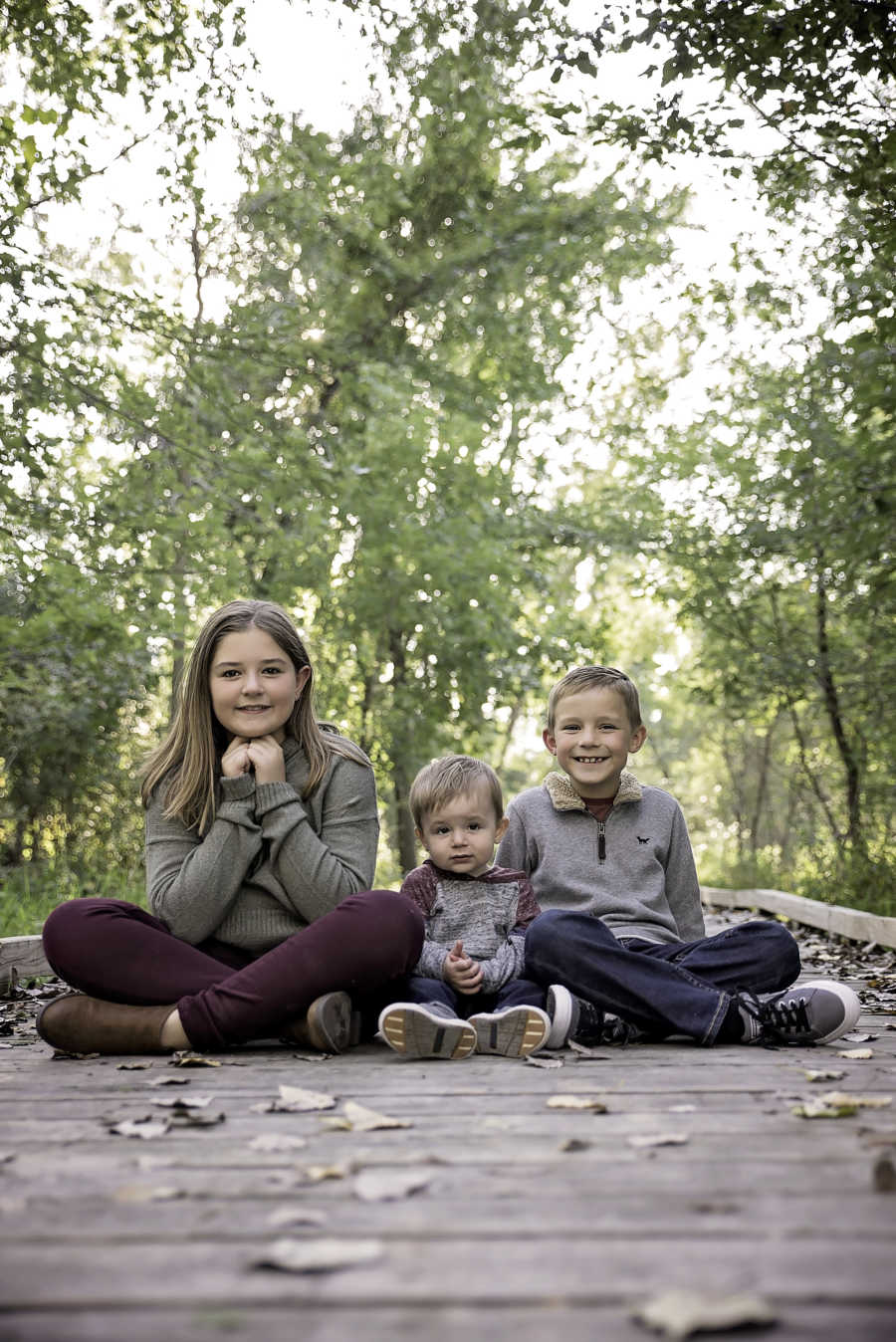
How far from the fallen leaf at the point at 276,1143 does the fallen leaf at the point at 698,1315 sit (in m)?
1.05

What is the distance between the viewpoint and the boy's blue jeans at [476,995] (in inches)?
152

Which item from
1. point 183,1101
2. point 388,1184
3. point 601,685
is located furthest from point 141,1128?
point 601,685

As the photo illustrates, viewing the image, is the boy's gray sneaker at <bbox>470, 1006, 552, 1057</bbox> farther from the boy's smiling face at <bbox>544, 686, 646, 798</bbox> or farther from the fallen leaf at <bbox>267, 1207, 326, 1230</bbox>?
the fallen leaf at <bbox>267, 1207, 326, 1230</bbox>

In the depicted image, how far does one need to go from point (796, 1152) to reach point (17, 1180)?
1367 mm

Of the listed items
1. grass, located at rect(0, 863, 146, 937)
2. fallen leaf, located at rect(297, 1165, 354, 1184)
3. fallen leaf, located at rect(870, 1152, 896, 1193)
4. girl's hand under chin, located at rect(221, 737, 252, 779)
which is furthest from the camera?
grass, located at rect(0, 863, 146, 937)

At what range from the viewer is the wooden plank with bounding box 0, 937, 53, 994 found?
5.54 m

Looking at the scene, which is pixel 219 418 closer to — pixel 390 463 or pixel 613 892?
pixel 390 463

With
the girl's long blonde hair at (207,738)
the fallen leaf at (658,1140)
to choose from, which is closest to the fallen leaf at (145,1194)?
the fallen leaf at (658,1140)

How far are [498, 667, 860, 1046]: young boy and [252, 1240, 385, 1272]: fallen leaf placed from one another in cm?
210

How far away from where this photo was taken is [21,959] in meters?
5.76

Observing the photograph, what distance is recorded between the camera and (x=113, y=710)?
454 inches

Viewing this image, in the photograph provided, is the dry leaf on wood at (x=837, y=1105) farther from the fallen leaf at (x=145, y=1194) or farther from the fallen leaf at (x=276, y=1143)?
the fallen leaf at (x=145, y=1194)

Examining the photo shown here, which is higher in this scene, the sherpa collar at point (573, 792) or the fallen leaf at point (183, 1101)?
the sherpa collar at point (573, 792)

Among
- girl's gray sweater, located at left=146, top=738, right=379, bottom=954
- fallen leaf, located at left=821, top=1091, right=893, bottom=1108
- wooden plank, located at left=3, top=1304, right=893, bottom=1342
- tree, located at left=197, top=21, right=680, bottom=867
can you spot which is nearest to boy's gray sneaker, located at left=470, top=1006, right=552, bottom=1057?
girl's gray sweater, located at left=146, top=738, right=379, bottom=954
